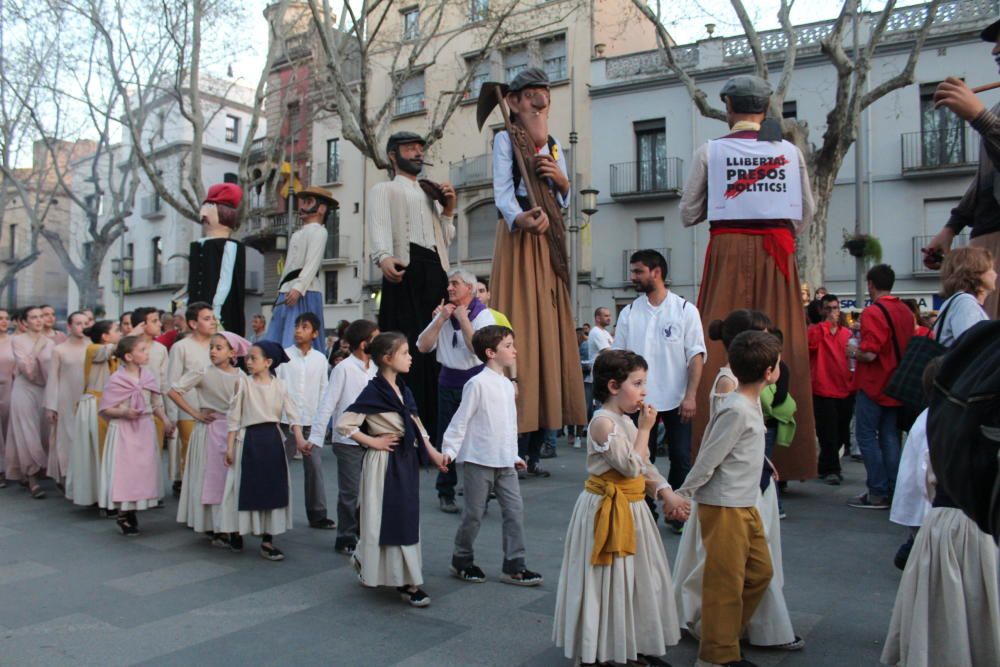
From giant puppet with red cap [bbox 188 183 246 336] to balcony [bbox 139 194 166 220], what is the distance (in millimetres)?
Answer: 39245

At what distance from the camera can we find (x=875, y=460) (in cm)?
673

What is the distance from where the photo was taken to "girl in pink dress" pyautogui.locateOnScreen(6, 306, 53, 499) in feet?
27.6

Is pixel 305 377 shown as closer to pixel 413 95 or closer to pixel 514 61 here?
pixel 514 61

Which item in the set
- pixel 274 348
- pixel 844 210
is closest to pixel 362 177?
pixel 844 210

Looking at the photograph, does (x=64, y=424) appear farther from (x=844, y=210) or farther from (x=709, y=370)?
(x=844, y=210)

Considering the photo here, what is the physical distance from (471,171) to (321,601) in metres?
27.8

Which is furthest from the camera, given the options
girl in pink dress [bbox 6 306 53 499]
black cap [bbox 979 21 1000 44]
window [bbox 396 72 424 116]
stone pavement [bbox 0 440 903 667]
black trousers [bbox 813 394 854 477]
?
window [bbox 396 72 424 116]

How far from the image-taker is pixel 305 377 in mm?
7203

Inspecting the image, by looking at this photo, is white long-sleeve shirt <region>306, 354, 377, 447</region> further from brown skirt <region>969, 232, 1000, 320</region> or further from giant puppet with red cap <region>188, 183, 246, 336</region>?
brown skirt <region>969, 232, 1000, 320</region>

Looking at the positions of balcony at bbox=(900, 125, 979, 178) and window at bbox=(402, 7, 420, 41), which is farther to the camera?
balcony at bbox=(900, 125, 979, 178)

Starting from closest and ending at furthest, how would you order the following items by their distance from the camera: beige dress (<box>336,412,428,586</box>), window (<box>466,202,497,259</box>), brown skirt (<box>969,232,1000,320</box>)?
beige dress (<box>336,412,428,586</box>) → brown skirt (<box>969,232,1000,320</box>) → window (<box>466,202,497,259</box>)

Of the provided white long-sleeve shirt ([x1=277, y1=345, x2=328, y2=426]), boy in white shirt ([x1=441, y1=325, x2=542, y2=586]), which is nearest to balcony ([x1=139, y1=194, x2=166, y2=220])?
white long-sleeve shirt ([x1=277, y1=345, x2=328, y2=426])

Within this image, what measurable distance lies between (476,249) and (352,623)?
27.6m

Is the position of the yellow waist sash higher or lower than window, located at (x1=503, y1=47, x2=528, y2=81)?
lower
